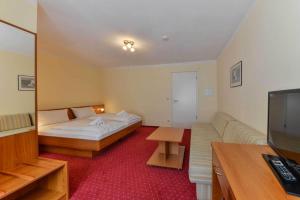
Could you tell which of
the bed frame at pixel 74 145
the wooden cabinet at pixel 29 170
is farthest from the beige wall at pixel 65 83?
the wooden cabinet at pixel 29 170

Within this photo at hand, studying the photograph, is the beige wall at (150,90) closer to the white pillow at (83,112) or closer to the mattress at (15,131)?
the white pillow at (83,112)

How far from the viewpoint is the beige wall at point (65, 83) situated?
12.9ft

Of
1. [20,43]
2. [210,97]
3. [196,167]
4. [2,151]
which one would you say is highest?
[20,43]

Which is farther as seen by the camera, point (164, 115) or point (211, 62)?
point (164, 115)

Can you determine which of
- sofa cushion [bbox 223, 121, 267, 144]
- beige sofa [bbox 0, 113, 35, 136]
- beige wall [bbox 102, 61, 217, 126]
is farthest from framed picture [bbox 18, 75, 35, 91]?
beige wall [bbox 102, 61, 217, 126]

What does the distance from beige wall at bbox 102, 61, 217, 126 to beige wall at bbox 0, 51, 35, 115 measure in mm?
3964

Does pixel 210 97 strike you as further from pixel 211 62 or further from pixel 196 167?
pixel 196 167

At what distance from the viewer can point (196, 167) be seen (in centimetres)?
175

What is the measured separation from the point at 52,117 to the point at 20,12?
2607 millimetres

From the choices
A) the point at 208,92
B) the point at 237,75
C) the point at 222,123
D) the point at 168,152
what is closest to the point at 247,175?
the point at 168,152

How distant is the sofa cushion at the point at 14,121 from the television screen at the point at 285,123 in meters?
2.42

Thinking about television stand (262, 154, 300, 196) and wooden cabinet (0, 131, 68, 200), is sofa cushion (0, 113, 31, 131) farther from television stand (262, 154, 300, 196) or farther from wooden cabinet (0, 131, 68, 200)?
television stand (262, 154, 300, 196)

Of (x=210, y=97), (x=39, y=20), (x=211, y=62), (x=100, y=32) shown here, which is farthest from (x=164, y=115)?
(x=39, y=20)

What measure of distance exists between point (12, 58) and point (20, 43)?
0.65 feet
